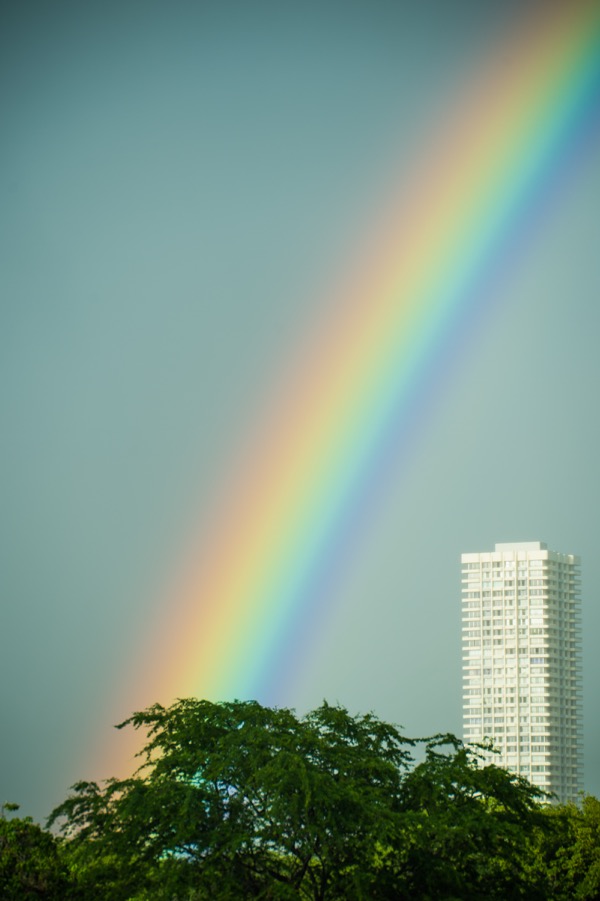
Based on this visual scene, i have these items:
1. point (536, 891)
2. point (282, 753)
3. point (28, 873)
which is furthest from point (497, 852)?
point (28, 873)

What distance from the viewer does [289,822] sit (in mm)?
38719

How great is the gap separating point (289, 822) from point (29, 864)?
1222 centimetres

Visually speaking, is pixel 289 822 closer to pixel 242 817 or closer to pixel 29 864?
pixel 242 817

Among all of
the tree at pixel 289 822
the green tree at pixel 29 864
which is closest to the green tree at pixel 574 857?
the tree at pixel 289 822

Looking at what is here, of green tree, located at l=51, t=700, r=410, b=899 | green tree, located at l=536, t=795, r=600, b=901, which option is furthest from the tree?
green tree, located at l=536, t=795, r=600, b=901

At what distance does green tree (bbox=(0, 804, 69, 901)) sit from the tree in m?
3.10

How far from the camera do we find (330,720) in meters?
45.1

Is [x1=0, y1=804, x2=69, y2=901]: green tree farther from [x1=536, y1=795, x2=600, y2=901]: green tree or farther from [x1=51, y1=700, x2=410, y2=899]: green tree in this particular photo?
[x1=536, y1=795, x2=600, y2=901]: green tree

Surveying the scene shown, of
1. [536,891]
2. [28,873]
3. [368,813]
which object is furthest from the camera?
[28,873]

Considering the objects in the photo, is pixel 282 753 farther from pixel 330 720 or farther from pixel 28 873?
pixel 28 873

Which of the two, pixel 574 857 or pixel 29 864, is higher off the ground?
pixel 574 857

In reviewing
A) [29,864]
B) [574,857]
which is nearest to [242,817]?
[29,864]

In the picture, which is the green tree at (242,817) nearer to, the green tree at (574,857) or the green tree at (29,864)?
the green tree at (29,864)

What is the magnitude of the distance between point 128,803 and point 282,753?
17.6 ft
